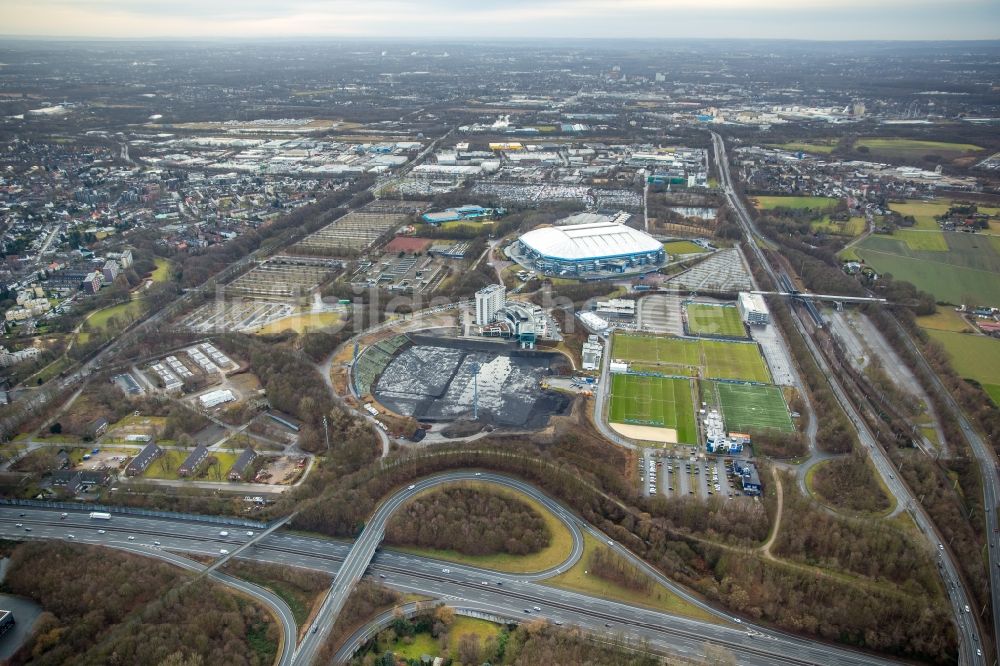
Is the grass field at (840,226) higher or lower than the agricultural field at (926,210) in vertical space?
lower

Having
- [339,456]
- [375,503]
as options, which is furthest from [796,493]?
[339,456]

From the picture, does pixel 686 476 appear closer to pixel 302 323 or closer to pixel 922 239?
pixel 302 323

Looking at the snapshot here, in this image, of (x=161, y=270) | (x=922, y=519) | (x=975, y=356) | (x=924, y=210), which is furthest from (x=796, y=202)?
(x=161, y=270)

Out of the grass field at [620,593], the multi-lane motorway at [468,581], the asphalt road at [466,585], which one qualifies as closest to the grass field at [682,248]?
the multi-lane motorway at [468,581]

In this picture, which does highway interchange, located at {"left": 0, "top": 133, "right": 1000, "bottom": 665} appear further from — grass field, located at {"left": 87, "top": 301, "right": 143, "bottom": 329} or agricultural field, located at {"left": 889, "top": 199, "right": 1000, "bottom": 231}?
agricultural field, located at {"left": 889, "top": 199, "right": 1000, "bottom": 231}

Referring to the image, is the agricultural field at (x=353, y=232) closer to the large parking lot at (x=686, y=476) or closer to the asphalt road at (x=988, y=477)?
the large parking lot at (x=686, y=476)

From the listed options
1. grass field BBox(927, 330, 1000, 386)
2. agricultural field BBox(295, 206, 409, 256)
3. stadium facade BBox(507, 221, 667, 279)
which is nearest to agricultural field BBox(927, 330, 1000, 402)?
grass field BBox(927, 330, 1000, 386)

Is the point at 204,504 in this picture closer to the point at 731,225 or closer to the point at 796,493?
the point at 796,493
